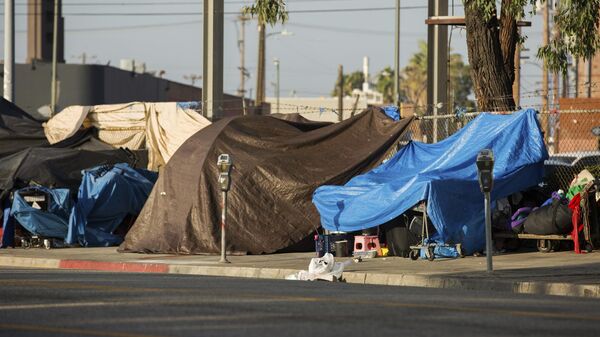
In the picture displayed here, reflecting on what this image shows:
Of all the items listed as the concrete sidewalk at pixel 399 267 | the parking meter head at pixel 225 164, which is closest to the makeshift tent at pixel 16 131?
the concrete sidewalk at pixel 399 267

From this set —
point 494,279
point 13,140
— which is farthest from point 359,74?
point 494,279

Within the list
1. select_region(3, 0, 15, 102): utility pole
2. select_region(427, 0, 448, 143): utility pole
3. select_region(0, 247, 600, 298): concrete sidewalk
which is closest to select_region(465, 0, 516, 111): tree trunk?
select_region(0, 247, 600, 298): concrete sidewalk

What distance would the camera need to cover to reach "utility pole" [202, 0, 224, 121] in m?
30.2

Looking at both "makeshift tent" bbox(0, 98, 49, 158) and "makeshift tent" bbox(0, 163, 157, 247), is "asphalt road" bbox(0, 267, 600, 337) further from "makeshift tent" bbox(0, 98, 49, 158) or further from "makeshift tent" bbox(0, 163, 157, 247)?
"makeshift tent" bbox(0, 98, 49, 158)

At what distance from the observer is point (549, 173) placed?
23000 millimetres

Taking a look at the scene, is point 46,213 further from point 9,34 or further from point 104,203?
point 9,34

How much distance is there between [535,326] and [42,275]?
7780mm

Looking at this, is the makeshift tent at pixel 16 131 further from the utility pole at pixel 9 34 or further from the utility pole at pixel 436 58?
the utility pole at pixel 436 58

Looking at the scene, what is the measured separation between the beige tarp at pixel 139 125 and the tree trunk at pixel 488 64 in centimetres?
721

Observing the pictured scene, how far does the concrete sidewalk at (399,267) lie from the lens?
16.2 m

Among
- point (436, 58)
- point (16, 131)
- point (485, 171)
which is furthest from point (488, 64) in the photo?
point (16, 131)

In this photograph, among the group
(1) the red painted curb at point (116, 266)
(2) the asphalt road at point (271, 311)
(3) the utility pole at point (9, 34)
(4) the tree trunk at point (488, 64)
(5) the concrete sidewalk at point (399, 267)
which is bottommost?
(1) the red painted curb at point (116, 266)

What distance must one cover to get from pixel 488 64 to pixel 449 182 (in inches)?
184

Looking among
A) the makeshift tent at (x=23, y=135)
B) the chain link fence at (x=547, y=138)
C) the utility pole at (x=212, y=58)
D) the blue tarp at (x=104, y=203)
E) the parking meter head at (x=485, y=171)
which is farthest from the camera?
the makeshift tent at (x=23, y=135)
